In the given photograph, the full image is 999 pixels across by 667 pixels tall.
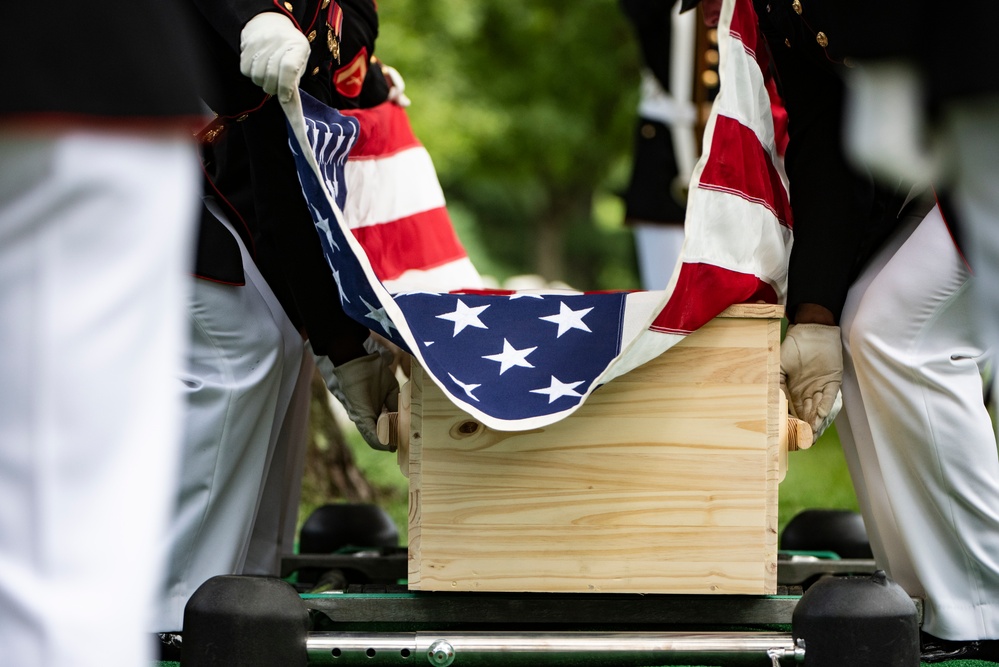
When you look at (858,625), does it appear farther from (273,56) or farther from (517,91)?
(517,91)

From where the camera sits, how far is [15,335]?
1.43 m

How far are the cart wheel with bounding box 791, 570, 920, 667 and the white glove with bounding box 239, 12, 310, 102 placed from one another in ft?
4.75

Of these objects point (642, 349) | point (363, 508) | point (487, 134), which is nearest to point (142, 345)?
point (642, 349)

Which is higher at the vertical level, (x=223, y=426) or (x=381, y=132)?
(x=381, y=132)

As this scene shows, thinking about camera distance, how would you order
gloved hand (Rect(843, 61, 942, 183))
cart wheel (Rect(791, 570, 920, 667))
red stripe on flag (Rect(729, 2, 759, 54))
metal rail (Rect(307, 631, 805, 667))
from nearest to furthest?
gloved hand (Rect(843, 61, 942, 183)) < cart wheel (Rect(791, 570, 920, 667)) < metal rail (Rect(307, 631, 805, 667)) < red stripe on flag (Rect(729, 2, 759, 54))

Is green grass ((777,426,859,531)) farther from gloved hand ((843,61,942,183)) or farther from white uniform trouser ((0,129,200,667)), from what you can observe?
white uniform trouser ((0,129,200,667))

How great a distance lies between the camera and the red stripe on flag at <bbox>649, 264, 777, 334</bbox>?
8.29 ft

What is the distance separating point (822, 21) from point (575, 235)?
15.4m

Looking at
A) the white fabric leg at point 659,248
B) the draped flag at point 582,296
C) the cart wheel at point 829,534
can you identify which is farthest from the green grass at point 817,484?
the draped flag at point 582,296

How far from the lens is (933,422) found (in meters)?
2.88

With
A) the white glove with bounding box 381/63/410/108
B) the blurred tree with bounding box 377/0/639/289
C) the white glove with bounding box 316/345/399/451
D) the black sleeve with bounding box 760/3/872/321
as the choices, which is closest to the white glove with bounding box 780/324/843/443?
the black sleeve with bounding box 760/3/872/321

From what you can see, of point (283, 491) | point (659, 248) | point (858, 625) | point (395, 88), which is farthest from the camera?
point (659, 248)

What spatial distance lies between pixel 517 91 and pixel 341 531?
11.1m

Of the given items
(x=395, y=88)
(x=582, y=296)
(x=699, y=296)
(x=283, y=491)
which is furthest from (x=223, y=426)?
(x=699, y=296)
